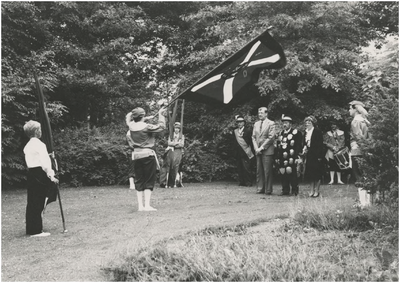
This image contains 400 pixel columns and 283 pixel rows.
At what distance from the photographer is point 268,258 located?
205 inches

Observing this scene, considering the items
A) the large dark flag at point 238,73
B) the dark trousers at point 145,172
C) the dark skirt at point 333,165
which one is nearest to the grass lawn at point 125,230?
the dark trousers at point 145,172

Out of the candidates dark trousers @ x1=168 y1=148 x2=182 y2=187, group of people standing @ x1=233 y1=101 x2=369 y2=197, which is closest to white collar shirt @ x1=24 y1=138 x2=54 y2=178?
group of people standing @ x1=233 y1=101 x2=369 y2=197

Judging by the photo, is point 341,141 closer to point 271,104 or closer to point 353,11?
point 271,104

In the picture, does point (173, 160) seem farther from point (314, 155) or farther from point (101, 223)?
point (101, 223)

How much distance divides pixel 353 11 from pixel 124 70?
9.58 meters

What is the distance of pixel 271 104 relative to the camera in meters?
17.2

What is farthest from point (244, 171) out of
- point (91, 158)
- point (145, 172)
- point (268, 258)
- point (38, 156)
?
point (268, 258)

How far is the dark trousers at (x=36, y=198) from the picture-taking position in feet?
26.2

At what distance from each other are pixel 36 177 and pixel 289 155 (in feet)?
22.5

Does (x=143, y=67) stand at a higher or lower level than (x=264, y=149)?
higher

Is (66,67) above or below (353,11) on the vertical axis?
below

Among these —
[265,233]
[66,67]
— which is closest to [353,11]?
[66,67]

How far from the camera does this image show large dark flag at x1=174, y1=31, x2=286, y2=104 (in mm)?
7246

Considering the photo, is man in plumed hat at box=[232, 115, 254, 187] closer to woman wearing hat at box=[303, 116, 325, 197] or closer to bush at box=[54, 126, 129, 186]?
bush at box=[54, 126, 129, 186]
